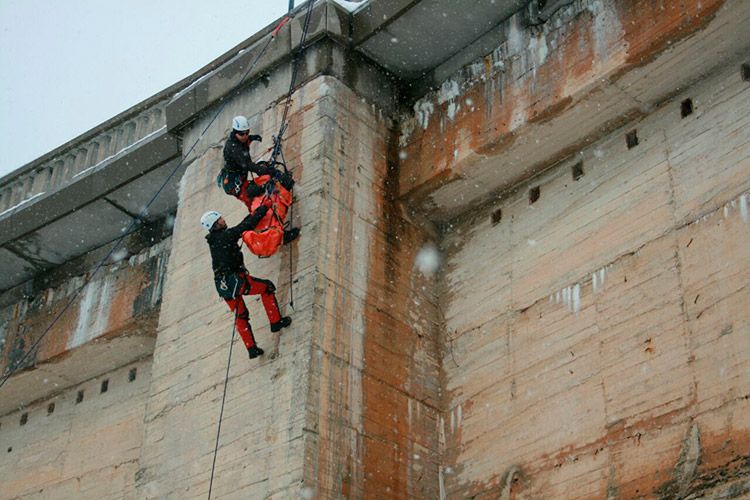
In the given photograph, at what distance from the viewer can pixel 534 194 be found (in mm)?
11984

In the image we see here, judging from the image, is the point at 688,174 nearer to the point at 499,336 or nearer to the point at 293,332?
Result: the point at 499,336

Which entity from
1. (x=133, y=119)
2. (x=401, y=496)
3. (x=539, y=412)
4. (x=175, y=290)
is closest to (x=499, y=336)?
(x=539, y=412)

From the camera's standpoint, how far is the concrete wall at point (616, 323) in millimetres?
9305

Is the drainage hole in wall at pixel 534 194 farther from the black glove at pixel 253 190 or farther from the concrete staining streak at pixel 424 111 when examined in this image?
the black glove at pixel 253 190

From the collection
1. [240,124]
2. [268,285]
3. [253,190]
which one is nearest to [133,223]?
[240,124]

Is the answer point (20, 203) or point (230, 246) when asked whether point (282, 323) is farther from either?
point (20, 203)

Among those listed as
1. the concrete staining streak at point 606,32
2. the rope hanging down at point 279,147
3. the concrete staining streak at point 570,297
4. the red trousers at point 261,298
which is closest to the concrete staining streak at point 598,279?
the concrete staining streak at point 570,297

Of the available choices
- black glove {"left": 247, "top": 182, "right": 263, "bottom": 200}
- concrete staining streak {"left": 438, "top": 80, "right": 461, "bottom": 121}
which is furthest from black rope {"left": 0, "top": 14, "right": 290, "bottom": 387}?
black glove {"left": 247, "top": 182, "right": 263, "bottom": 200}

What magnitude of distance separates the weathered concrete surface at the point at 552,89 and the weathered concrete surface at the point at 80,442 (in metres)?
4.40

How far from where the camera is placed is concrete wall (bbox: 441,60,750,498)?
9305mm

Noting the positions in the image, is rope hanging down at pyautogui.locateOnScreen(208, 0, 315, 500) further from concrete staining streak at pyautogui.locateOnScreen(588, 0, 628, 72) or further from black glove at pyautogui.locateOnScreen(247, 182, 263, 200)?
concrete staining streak at pyautogui.locateOnScreen(588, 0, 628, 72)

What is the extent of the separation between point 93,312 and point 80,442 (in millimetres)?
1517

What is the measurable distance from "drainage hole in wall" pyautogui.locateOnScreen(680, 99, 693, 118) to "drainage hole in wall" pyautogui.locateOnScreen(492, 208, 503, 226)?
84.0 inches

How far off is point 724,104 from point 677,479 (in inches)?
128
